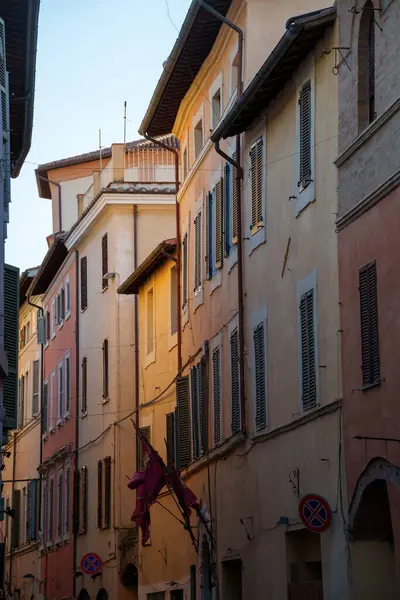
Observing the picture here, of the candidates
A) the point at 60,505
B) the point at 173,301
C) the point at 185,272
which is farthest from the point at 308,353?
the point at 60,505

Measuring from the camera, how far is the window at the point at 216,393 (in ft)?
89.6

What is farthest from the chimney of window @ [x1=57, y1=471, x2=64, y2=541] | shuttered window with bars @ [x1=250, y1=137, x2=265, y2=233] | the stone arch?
the stone arch

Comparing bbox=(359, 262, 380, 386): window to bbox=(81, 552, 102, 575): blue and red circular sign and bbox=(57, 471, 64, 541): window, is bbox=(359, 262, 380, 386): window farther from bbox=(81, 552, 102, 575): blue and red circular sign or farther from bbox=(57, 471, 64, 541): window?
bbox=(57, 471, 64, 541): window

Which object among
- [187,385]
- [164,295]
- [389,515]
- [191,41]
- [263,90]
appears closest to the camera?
[389,515]

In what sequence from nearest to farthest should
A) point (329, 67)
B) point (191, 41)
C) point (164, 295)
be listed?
point (329, 67) → point (191, 41) → point (164, 295)

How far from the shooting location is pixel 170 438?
3256 cm

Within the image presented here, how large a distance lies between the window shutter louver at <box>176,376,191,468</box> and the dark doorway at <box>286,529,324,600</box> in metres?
9.13

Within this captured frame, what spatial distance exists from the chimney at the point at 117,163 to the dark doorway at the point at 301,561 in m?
18.9

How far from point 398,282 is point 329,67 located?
4.62 metres

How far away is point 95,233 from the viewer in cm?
4128

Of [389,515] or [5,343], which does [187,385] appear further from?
[389,515]

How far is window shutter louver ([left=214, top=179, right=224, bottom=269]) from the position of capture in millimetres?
27391

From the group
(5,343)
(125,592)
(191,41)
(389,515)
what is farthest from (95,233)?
(389,515)

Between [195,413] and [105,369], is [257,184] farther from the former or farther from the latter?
[105,369]
